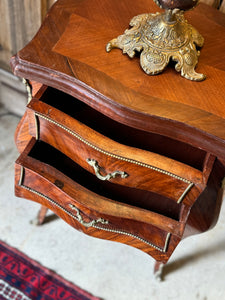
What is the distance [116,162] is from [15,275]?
60 centimetres

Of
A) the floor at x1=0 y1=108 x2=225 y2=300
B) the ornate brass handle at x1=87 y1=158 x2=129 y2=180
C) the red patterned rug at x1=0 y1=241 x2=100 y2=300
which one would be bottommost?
the red patterned rug at x1=0 y1=241 x2=100 y2=300

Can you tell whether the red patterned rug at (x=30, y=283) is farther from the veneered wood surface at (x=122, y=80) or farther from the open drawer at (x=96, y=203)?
the veneered wood surface at (x=122, y=80)

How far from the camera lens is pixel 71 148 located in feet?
2.47

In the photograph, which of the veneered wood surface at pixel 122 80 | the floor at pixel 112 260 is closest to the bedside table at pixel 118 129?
the veneered wood surface at pixel 122 80

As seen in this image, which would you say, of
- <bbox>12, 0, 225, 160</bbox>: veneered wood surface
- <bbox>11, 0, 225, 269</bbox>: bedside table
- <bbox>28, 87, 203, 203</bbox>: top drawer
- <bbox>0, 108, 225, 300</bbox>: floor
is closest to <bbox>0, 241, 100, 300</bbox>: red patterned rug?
<bbox>0, 108, 225, 300</bbox>: floor

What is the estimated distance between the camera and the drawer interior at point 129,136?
2.66ft

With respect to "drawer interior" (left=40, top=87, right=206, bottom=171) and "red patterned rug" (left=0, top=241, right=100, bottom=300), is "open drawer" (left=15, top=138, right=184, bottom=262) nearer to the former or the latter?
"drawer interior" (left=40, top=87, right=206, bottom=171)

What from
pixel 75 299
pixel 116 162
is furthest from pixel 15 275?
pixel 116 162

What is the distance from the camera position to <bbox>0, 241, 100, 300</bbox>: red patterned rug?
1075 mm

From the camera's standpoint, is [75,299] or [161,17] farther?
[75,299]

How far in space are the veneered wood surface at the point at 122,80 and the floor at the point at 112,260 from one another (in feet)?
2.05

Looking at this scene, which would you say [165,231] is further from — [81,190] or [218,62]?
[218,62]

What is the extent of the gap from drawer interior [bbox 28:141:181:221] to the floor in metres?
0.36

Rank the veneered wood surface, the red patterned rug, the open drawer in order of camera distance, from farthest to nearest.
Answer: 1. the red patterned rug
2. the open drawer
3. the veneered wood surface
